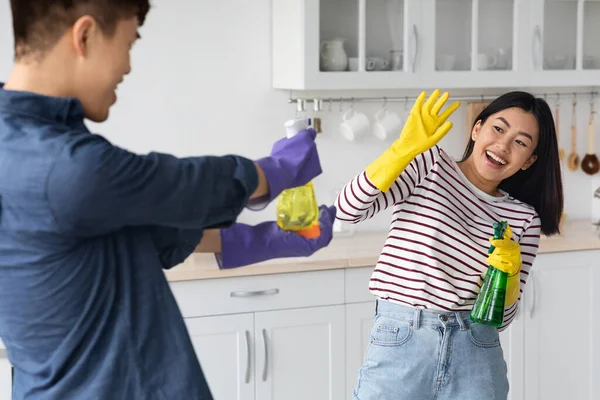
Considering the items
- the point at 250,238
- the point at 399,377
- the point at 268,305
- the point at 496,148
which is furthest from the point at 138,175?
the point at 268,305

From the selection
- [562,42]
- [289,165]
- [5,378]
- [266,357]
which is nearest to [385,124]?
[562,42]

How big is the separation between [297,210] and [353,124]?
2.20m

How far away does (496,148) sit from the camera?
6.89ft

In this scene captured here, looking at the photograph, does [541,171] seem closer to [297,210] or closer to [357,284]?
[357,284]

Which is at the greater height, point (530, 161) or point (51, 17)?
point (51, 17)

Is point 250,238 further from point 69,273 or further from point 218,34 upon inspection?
point 218,34

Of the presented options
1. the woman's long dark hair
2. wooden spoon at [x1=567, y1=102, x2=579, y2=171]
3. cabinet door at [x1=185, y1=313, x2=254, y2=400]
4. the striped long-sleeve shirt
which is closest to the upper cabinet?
wooden spoon at [x1=567, y1=102, x2=579, y2=171]

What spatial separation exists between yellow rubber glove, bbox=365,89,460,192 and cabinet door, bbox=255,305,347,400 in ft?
4.09

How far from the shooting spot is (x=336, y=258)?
2994mm

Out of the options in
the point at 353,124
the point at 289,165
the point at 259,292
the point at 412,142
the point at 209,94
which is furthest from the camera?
the point at 353,124

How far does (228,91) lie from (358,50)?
1.70 feet

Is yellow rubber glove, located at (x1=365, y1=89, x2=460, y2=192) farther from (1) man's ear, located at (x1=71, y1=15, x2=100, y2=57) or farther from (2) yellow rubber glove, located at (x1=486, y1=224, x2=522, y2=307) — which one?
(1) man's ear, located at (x1=71, y1=15, x2=100, y2=57)

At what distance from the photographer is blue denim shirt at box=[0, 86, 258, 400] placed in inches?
36.6

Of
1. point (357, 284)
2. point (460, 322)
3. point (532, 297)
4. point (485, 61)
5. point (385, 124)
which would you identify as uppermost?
point (485, 61)
